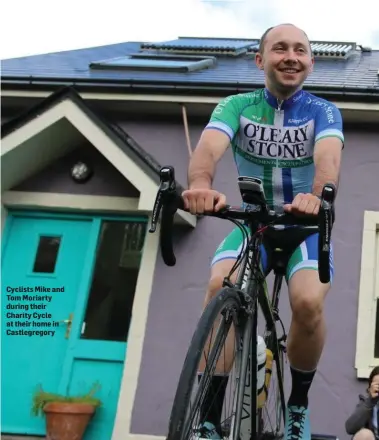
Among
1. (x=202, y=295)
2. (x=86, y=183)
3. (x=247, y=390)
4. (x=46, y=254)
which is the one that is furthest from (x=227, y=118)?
(x=46, y=254)

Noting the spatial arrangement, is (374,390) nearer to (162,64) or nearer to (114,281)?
(114,281)

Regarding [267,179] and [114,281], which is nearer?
[267,179]

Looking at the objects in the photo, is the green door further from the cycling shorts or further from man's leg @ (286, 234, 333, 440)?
the cycling shorts

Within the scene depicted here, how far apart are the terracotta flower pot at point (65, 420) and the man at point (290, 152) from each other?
3.74 m

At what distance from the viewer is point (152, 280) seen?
6660 mm

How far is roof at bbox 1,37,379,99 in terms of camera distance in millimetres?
7129

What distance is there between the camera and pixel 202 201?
2.20 m

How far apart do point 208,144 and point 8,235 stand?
207 inches

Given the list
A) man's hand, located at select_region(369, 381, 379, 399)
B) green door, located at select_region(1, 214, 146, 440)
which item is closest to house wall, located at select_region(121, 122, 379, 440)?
green door, located at select_region(1, 214, 146, 440)

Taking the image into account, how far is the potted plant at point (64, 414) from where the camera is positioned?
596 centimetres

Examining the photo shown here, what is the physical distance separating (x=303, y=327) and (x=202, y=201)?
2.83 feet

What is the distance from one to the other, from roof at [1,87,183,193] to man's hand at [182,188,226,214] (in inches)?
169

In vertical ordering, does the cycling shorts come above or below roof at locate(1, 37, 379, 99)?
below

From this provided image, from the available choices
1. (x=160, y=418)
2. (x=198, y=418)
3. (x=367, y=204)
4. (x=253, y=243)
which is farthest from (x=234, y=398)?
(x=367, y=204)
